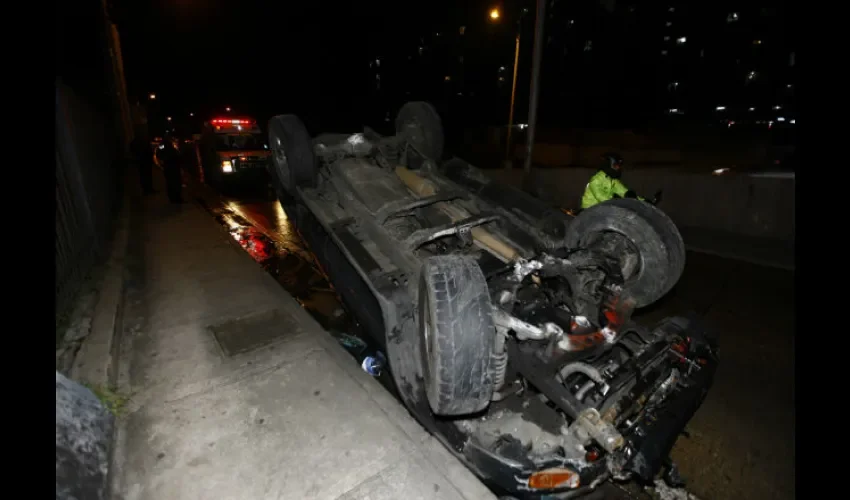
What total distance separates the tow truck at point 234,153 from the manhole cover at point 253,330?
6.91 m

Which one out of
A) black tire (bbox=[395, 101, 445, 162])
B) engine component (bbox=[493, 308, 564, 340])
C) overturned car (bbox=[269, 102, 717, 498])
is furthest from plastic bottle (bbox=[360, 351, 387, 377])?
black tire (bbox=[395, 101, 445, 162])

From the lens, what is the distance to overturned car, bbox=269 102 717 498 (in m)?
2.23

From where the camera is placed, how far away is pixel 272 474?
2.12 m

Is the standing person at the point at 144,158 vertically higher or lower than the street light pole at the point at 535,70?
lower

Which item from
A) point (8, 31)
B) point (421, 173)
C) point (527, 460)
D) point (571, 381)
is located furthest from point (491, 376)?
point (421, 173)

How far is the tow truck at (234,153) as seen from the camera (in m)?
10.4

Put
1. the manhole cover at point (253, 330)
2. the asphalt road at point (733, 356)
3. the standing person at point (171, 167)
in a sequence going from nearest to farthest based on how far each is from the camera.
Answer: the asphalt road at point (733, 356)
the manhole cover at point (253, 330)
the standing person at point (171, 167)

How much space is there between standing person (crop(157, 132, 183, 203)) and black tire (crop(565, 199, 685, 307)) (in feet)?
26.7

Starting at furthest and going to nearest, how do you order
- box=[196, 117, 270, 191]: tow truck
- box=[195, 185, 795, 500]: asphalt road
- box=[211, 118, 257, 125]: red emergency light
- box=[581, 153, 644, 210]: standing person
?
box=[211, 118, 257, 125]: red emergency light
box=[196, 117, 270, 191]: tow truck
box=[581, 153, 644, 210]: standing person
box=[195, 185, 795, 500]: asphalt road

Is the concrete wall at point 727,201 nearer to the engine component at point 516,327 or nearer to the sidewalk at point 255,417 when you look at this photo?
the engine component at point 516,327

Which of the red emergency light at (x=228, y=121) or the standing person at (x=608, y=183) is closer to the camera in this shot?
the standing person at (x=608, y=183)

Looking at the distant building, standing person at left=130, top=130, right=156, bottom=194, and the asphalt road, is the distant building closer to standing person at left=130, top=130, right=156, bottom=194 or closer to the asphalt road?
standing person at left=130, top=130, right=156, bottom=194

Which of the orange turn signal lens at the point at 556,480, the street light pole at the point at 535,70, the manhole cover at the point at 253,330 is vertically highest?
the street light pole at the point at 535,70

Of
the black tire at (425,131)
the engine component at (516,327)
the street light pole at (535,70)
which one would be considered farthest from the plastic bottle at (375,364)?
the street light pole at (535,70)
